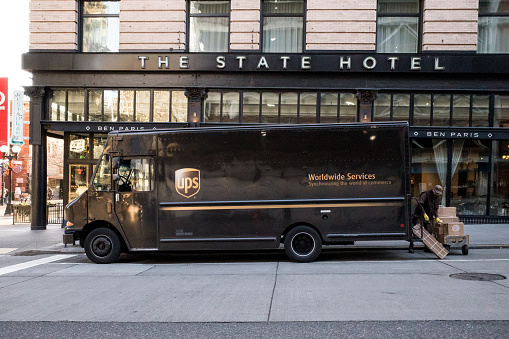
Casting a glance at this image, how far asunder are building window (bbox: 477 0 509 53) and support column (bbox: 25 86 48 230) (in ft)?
56.2

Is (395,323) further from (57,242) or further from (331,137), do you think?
(57,242)

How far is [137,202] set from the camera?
402 inches

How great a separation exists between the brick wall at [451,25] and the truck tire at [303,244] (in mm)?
9978

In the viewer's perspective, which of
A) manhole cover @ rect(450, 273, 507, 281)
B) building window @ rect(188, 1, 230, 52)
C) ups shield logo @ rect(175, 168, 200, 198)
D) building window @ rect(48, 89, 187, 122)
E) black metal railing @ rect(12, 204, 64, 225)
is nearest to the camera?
manhole cover @ rect(450, 273, 507, 281)

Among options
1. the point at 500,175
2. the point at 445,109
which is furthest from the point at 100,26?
the point at 500,175

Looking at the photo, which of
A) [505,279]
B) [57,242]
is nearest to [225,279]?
[505,279]

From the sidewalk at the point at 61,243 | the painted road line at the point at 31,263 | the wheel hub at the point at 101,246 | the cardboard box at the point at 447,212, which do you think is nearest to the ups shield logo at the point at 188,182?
the wheel hub at the point at 101,246

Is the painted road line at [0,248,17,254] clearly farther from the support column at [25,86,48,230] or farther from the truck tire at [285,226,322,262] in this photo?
the truck tire at [285,226,322,262]

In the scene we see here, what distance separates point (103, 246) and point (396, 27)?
43.5 ft

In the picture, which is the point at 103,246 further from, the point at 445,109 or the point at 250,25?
the point at 445,109

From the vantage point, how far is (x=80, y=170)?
17.2 meters

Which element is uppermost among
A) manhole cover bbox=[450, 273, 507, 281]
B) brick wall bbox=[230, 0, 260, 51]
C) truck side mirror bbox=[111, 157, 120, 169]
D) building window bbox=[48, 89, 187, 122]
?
brick wall bbox=[230, 0, 260, 51]

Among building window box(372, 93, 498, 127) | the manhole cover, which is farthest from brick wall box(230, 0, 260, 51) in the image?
the manhole cover

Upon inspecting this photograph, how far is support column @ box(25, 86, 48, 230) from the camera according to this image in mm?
16500
